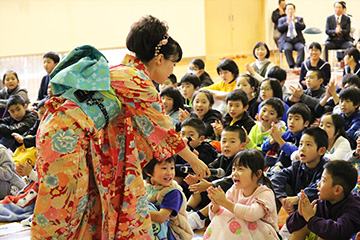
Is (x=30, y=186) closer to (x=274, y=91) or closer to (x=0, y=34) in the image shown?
(x=274, y=91)

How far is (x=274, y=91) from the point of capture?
16.0ft

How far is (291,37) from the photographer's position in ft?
33.4

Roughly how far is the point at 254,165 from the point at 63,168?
1117mm

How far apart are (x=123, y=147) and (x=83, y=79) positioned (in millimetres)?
333

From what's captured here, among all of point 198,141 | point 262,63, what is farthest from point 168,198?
point 262,63

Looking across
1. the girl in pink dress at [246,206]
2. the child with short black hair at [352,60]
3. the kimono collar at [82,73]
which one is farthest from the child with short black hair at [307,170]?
the child with short black hair at [352,60]

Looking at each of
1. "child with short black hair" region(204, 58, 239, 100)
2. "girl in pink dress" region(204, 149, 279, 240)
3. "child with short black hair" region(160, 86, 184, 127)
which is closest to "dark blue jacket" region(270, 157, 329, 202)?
"girl in pink dress" region(204, 149, 279, 240)

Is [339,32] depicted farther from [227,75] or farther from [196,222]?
[196,222]

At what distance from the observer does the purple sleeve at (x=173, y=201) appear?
9.20 feet

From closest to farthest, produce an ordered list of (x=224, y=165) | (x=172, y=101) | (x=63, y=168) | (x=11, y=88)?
(x=63, y=168)
(x=224, y=165)
(x=172, y=101)
(x=11, y=88)

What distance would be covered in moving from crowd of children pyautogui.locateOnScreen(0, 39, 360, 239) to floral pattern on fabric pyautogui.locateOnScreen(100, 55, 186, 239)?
0.48 meters

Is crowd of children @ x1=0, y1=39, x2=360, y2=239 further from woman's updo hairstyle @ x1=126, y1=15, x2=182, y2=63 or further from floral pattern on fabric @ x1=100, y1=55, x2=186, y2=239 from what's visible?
woman's updo hairstyle @ x1=126, y1=15, x2=182, y2=63

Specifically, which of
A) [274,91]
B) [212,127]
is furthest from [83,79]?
[274,91]

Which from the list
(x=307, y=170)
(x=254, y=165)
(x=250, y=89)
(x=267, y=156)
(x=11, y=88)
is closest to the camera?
(x=254, y=165)
